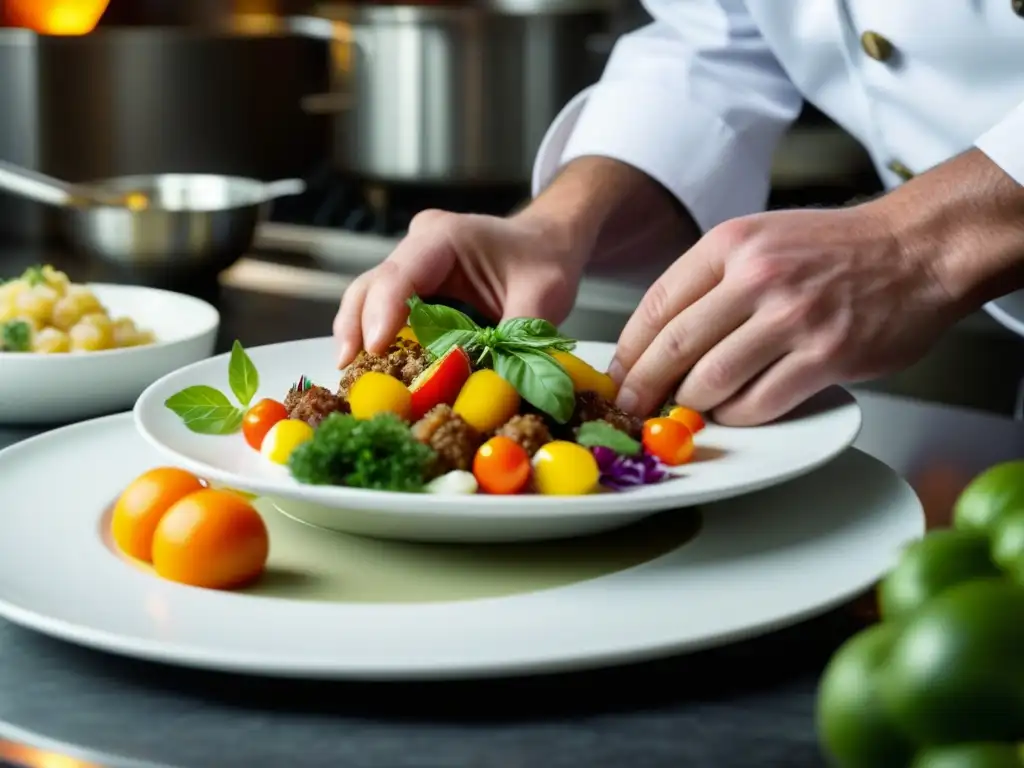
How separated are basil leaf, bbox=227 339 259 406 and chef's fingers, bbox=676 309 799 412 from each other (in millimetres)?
300

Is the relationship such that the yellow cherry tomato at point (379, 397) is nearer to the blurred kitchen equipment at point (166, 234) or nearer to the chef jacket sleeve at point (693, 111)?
the chef jacket sleeve at point (693, 111)

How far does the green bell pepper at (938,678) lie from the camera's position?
0.48 m

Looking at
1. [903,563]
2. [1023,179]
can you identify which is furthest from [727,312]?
[903,563]

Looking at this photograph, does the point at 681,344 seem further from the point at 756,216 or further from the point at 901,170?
A: the point at 901,170

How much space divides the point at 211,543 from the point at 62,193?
1258 millimetres

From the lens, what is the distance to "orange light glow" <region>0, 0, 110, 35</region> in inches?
94.3

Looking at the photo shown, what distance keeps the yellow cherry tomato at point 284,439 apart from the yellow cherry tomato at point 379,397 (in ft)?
0.15

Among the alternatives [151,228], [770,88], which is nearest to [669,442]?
[770,88]

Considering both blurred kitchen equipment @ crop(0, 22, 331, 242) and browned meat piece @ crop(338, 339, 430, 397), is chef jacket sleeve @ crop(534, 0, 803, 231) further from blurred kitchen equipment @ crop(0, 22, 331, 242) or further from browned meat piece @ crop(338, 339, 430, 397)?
blurred kitchen equipment @ crop(0, 22, 331, 242)

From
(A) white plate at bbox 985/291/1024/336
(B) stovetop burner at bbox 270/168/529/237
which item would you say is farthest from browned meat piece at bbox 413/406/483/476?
(B) stovetop burner at bbox 270/168/529/237

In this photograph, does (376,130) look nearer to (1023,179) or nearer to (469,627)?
(1023,179)

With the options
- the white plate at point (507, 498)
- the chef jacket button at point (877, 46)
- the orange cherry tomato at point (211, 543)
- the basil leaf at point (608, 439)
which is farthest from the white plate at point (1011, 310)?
the orange cherry tomato at point (211, 543)

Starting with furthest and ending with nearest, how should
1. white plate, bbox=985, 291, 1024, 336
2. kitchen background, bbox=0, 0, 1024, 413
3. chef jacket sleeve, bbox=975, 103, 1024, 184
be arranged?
→ 1. kitchen background, bbox=0, 0, 1024, 413
2. white plate, bbox=985, 291, 1024, 336
3. chef jacket sleeve, bbox=975, 103, 1024, 184

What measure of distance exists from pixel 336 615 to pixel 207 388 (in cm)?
29
